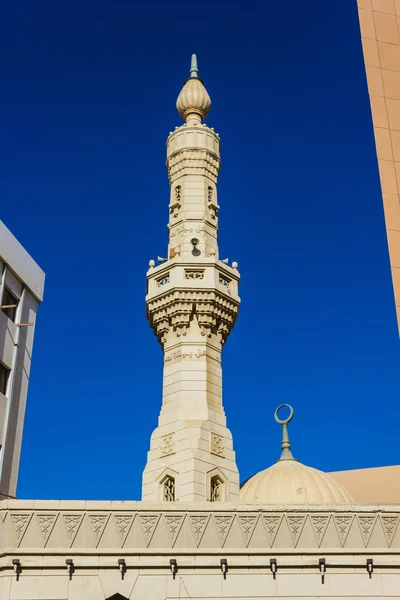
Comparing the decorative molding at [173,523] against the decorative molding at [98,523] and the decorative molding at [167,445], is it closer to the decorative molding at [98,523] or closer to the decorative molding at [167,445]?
the decorative molding at [98,523]

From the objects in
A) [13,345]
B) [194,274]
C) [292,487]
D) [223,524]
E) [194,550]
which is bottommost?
[194,550]

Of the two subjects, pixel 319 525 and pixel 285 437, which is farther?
pixel 285 437

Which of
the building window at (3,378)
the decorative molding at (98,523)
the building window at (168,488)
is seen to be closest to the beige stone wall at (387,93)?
the decorative molding at (98,523)

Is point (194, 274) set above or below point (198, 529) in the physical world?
above

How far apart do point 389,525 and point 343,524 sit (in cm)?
93

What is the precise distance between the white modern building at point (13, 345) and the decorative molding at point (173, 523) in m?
6.81

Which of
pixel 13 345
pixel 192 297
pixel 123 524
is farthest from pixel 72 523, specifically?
pixel 192 297

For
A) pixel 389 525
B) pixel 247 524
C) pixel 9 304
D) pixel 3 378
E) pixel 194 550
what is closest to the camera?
pixel 194 550

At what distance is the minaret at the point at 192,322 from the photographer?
24109 mm

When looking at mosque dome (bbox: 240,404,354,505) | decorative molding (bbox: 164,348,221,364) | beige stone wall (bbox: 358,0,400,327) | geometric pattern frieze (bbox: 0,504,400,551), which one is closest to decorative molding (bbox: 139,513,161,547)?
geometric pattern frieze (bbox: 0,504,400,551)

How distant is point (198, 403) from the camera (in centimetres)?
2500

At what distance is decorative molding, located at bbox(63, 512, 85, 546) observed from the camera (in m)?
14.1

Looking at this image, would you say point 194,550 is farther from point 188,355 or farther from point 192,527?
point 188,355

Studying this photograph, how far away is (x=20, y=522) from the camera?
556 inches
